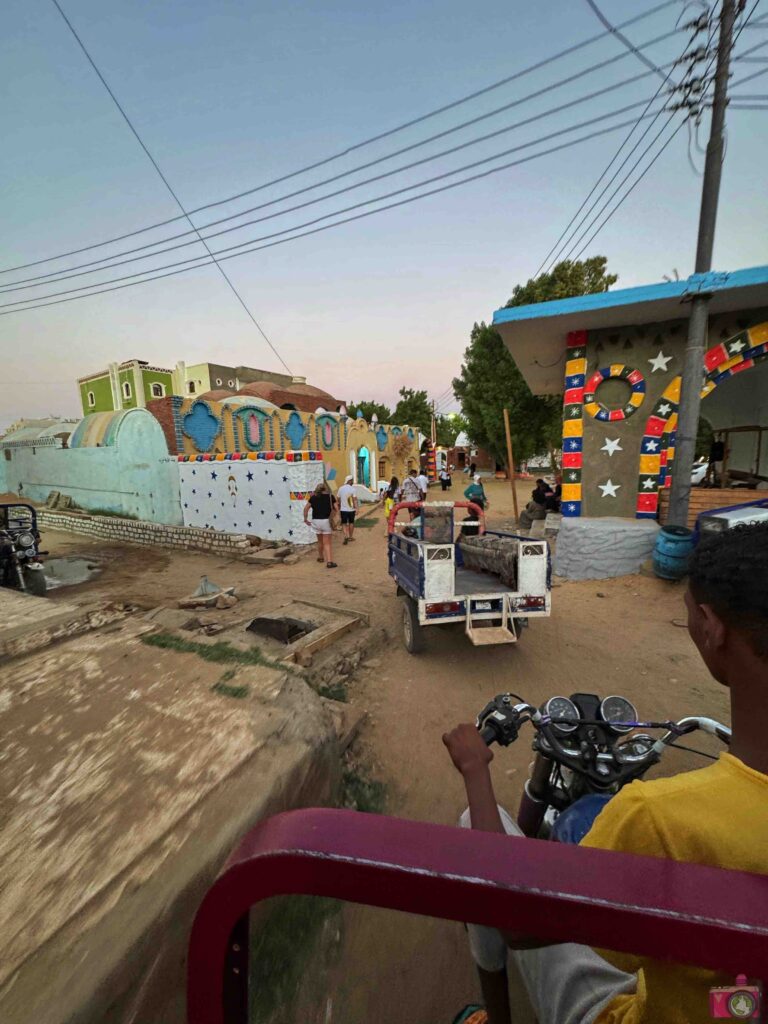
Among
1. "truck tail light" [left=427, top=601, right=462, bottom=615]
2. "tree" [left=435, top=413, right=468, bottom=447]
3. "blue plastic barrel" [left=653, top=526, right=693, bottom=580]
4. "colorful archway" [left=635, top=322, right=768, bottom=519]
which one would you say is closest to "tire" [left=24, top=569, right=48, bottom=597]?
"truck tail light" [left=427, top=601, right=462, bottom=615]

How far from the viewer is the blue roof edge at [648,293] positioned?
232 inches

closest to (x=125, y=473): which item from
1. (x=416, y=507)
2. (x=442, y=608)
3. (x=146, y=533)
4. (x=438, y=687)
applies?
(x=146, y=533)

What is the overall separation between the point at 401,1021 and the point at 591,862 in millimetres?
1969

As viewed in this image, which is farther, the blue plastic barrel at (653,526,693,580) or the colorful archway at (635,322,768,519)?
the colorful archway at (635,322,768,519)

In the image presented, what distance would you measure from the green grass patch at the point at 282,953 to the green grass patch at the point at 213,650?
1.35 meters

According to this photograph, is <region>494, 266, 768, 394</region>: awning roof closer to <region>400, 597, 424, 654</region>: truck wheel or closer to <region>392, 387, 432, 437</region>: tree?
<region>400, 597, 424, 654</region>: truck wheel

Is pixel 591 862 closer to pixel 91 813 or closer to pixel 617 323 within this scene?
pixel 91 813

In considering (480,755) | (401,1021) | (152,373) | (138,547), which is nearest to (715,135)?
(480,755)

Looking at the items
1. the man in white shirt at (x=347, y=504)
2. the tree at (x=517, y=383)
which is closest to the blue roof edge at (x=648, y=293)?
the man in white shirt at (x=347, y=504)

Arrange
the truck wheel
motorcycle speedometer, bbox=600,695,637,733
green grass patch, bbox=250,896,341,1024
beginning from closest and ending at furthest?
green grass patch, bbox=250,896,341,1024, motorcycle speedometer, bbox=600,695,637,733, the truck wheel

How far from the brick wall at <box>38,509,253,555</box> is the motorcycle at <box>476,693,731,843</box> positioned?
884cm

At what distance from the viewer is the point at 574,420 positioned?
7941 mm

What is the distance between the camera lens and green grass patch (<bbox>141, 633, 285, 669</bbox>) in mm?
2973

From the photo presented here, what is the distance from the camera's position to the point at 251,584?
762 cm
